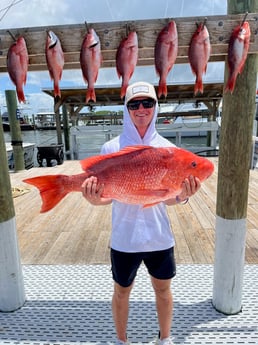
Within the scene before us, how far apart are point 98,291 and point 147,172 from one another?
4.84 ft

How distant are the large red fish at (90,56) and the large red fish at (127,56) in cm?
13

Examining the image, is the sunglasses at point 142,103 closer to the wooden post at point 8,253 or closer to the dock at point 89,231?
the wooden post at point 8,253

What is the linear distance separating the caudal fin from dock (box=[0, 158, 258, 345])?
1077 millimetres

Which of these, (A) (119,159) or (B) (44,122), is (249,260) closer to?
(A) (119,159)

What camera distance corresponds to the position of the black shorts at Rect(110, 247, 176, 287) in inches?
62.6

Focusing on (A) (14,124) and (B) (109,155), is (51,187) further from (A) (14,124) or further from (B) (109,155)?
(A) (14,124)

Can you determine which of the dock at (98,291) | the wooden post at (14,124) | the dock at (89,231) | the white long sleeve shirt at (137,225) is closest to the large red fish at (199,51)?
the white long sleeve shirt at (137,225)

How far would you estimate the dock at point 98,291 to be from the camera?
193 centimetres

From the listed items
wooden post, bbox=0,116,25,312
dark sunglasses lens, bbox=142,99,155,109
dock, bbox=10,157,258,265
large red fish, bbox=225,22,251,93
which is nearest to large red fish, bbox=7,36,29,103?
wooden post, bbox=0,116,25,312

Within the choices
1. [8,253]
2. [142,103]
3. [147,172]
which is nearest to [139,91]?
[142,103]

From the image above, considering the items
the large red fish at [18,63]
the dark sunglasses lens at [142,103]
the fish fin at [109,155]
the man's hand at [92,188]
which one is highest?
the large red fish at [18,63]

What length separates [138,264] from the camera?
162 cm

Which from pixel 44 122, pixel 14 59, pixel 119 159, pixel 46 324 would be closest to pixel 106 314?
pixel 46 324

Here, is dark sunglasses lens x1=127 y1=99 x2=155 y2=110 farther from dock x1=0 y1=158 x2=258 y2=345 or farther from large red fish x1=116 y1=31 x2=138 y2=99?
dock x1=0 y1=158 x2=258 y2=345
